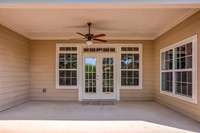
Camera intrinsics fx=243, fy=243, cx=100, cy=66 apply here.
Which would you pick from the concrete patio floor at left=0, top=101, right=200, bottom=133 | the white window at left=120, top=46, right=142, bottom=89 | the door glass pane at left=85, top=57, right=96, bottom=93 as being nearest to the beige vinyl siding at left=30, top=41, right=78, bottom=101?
the door glass pane at left=85, top=57, right=96, bottom=93

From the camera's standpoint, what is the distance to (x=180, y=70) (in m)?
7.09

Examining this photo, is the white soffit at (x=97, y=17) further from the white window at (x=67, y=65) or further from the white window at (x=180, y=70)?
the white window at (x=67, y=65)

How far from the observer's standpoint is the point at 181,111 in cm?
686

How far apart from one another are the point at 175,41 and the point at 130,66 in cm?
306

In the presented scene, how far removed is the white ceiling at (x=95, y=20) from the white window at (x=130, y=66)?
877 mm

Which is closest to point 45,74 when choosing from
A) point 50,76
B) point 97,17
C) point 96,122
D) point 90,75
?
point 50,76

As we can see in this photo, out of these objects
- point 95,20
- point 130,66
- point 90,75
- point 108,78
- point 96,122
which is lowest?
point 96,122

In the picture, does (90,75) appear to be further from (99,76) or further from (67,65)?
(67,65)

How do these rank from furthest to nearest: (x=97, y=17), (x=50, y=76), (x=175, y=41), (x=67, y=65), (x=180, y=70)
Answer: (x=67, y=65), (x=50, y=76), (x=175, y=41), (x=180, y=70), (x=97, y=17)

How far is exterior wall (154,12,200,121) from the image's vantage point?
5.84 meters

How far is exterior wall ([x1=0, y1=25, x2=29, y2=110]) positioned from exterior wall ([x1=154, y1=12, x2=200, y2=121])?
17.0ft
